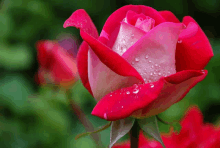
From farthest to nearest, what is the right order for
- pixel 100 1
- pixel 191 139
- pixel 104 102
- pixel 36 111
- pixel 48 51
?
pixel 100 1 < pixel 36 111 < pixel 48 51 < pixel 191 139 < pixel 104 102

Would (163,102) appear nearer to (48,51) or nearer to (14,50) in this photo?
(48,51)

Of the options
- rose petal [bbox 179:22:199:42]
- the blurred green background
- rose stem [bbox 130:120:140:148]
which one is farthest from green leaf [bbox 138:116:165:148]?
the blurred green background

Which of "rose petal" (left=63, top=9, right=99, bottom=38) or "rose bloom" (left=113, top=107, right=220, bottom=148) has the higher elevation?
"rose petal" (left=63, top=9, right=99, bottom=38)

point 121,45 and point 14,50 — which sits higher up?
point 121,45

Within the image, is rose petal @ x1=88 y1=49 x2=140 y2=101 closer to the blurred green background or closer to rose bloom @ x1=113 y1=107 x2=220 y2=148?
rose bloom @ x1=113 y1=107 x2=220 y2=148

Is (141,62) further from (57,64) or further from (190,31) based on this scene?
(57,64)

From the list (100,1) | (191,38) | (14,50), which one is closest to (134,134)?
(191,38)

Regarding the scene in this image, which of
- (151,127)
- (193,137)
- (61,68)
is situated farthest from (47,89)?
(151,127)
